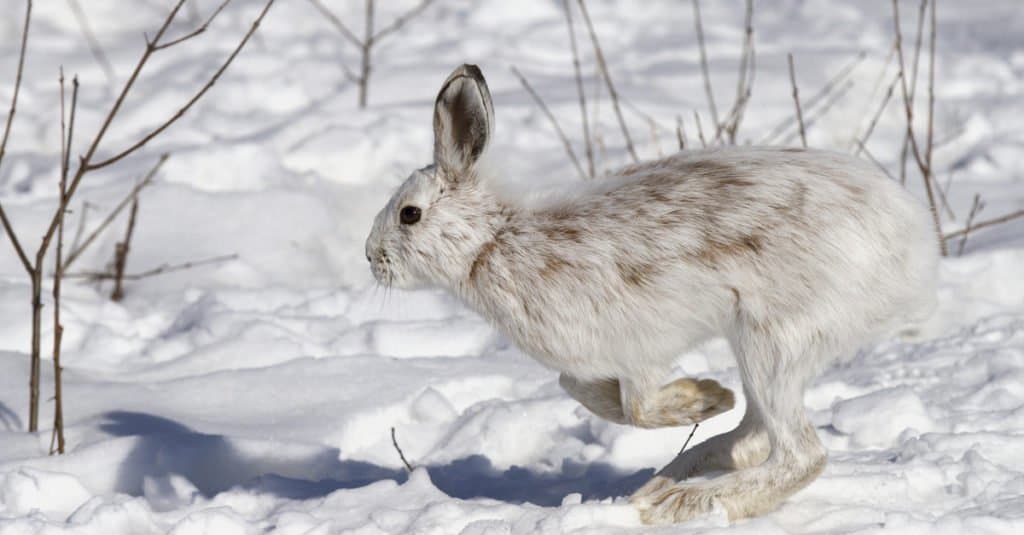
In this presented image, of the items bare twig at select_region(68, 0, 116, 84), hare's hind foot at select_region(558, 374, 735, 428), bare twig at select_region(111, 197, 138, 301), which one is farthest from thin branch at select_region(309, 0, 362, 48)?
hare's hind foot at select_region(558, 374, 735, 428)

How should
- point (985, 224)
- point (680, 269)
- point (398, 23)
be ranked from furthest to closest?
1. point (398, 23)
2. point (985, 224)
3. point (680, 269)

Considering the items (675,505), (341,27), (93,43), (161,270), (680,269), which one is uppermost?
(341,27)

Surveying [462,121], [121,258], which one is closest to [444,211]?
[462,121]

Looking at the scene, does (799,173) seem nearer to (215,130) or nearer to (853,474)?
(853,474)

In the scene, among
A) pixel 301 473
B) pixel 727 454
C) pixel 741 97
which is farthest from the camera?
pixel 741 97

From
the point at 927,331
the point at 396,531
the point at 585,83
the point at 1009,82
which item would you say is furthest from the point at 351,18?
the point at 396,531

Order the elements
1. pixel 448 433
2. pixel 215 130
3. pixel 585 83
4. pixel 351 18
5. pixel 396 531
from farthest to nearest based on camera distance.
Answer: pixel 351 18, pixel 585 83, pixel 215 130, pixel 448 433, pixel 396 531

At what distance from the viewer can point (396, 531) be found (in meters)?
2.76

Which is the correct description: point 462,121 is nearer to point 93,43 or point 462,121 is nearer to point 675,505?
point 675,505

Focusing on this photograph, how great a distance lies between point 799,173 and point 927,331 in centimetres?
174

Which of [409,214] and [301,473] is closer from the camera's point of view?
[409,214]

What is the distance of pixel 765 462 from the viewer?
2773 millimetres

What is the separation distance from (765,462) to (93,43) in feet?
20.1

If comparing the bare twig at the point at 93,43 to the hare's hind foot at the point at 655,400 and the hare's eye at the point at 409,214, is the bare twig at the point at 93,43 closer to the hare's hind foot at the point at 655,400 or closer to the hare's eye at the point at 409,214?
the hare's eye at the point at 409,214
